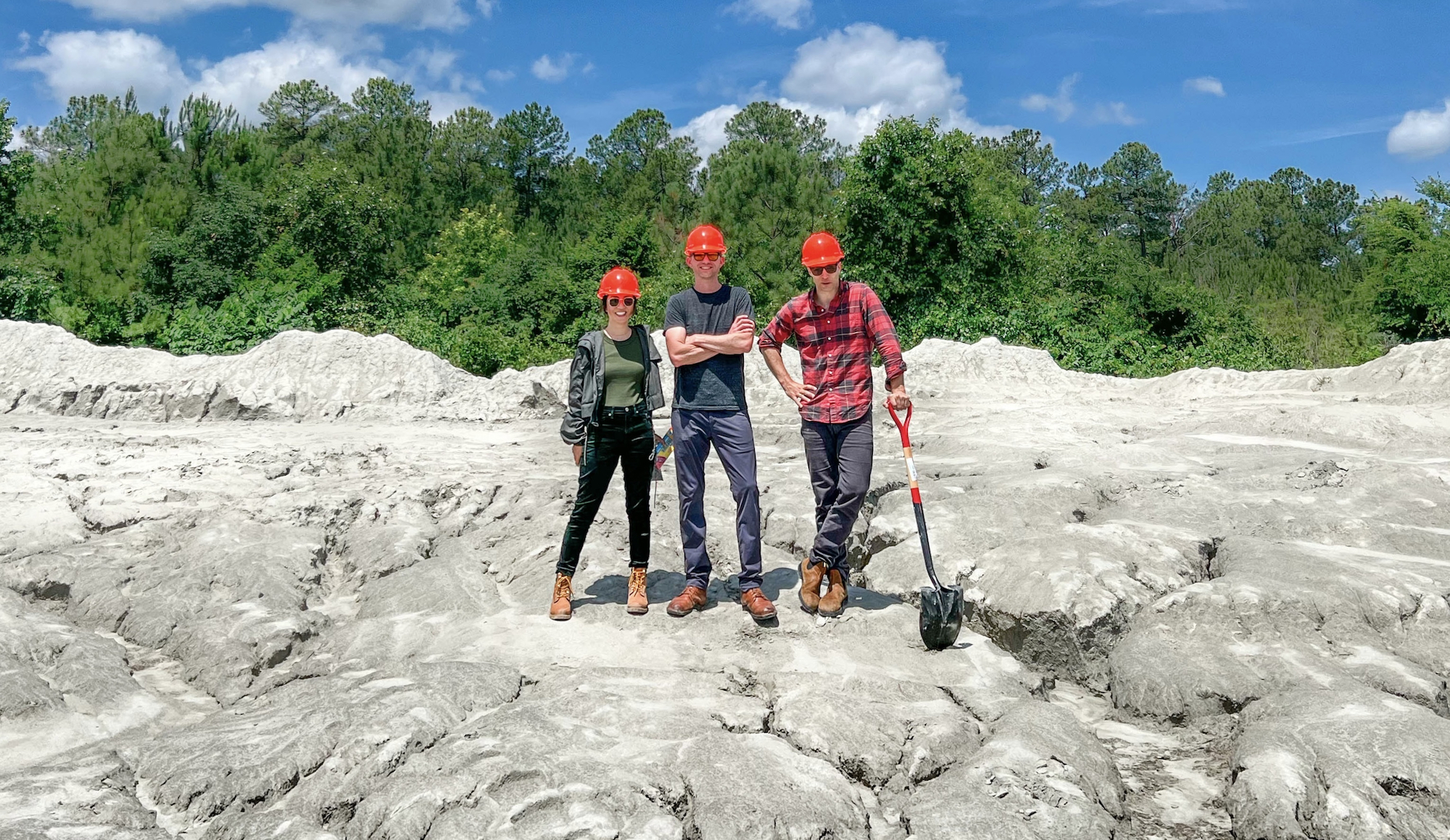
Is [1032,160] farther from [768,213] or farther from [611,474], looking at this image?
[611,474]

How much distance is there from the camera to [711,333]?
4578 millimetres

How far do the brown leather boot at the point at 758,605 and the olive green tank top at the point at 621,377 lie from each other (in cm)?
107

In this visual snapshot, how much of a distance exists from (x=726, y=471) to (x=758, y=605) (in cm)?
65

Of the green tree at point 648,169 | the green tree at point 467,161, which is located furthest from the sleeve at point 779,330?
the green tree at point 467,161

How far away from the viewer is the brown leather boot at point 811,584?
473cm

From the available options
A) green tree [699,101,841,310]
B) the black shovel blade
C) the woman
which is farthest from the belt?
green tree [699,101,841,310]

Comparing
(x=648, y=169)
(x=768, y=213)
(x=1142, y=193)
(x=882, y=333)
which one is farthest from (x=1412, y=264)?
(x=1142, y=193)

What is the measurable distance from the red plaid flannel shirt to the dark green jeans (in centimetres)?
81

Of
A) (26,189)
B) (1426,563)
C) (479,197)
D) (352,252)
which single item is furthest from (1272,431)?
(479,197)

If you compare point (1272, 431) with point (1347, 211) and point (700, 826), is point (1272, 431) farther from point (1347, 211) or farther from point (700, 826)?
point (1347, 211)

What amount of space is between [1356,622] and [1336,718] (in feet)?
4.13

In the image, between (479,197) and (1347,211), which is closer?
(479,197)

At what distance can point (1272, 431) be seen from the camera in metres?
9.30

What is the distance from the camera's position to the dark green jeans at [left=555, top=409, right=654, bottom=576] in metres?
4.63
